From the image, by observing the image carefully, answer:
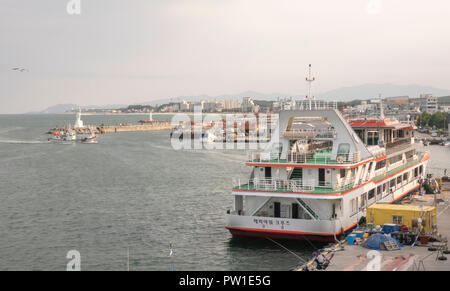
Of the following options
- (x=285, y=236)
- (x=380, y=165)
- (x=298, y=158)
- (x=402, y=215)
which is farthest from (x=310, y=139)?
(x=380, y=165)

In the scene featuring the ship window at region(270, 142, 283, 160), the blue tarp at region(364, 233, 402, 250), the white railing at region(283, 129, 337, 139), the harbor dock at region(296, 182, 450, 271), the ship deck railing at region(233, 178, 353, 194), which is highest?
the white railing at region(283, 129, 337, 139)

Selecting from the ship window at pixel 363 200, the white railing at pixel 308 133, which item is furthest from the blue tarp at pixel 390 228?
the white railing at pixel 308 133

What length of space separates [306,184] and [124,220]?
1251cm

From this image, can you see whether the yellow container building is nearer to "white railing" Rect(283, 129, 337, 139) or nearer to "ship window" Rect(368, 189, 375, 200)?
"white railing" Rect(283, 129, 337, 139)

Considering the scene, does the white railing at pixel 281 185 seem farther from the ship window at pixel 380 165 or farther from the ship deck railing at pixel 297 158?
the ship window at pixel 380 165

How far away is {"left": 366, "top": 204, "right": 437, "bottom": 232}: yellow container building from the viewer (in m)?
21.0

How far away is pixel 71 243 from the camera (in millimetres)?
25641

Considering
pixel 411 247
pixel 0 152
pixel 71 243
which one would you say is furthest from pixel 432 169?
pixel 0 152

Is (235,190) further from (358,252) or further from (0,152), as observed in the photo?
(0,152)

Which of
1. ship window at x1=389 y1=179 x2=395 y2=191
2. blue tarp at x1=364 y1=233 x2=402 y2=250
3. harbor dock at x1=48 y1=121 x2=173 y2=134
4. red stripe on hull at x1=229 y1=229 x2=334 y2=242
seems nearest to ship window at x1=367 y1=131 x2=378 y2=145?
ship window at x1=389 y1=179 x2=395 y2=191

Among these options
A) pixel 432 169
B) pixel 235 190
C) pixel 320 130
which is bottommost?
pixel 432 169

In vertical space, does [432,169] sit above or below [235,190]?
below

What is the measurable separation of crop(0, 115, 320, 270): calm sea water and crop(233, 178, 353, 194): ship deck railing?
2.56 m
